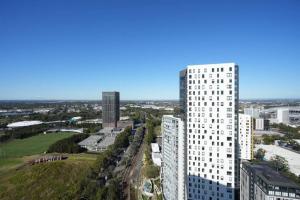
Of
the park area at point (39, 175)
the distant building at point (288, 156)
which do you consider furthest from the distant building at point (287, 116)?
the park area at point (39, 175)

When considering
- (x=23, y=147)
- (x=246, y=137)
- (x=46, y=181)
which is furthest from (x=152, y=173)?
(x=23, y=147)

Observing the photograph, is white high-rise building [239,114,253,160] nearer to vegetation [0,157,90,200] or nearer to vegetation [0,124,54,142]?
vegetation [0,157,90,200]

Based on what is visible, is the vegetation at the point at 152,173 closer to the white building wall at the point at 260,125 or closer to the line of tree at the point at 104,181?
the line of tree at the point at 104,181

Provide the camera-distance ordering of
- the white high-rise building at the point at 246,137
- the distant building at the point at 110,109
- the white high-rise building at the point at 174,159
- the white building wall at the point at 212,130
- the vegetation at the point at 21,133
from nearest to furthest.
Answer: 1. the white building wall at the point at 212,130
2. the white high-rise building at the point at 174,159
3. the white high-rise building at the point at 246,137
4. the vegetation at the point at 21,133
5. the distant building at the point at 110,109

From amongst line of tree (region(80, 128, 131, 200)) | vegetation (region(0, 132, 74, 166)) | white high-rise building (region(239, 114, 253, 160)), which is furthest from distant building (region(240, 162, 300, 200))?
vegetation (region(0, 132, 74, 166))

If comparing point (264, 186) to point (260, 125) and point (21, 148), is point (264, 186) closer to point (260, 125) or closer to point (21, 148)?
point (21, 148)

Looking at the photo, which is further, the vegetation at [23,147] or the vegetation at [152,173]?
the vegetation at [23,147]
